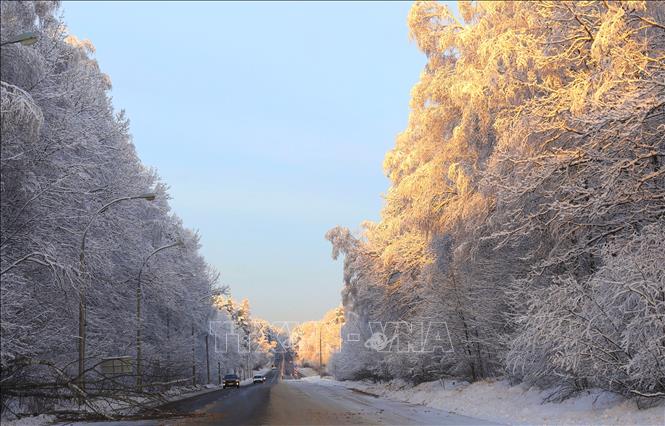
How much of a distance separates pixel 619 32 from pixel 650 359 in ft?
24.9

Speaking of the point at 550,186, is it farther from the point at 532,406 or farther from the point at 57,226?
the point at 57,226

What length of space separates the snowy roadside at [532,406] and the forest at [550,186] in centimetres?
50

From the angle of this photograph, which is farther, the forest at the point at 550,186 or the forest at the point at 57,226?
the forest at the point at 57,226

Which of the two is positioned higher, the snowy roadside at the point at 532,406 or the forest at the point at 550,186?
the forest at the point at 550,186

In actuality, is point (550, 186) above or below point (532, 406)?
above

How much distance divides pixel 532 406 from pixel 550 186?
6.72 metres

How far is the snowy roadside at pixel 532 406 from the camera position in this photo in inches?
546

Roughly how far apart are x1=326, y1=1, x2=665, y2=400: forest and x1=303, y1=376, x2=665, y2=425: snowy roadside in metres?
0.50

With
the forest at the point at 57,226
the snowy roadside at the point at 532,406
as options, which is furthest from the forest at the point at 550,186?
the forest at the point at 57,226

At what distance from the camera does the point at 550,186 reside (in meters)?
16.7

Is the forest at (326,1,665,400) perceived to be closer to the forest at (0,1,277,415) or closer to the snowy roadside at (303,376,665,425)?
the snowy roadside at (303,376,665,425)

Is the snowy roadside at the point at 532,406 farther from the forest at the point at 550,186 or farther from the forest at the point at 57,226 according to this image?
the forest at the point at 57,226

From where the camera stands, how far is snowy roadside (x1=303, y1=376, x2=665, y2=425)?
1388cm

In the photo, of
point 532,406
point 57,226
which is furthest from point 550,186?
point 57,226
